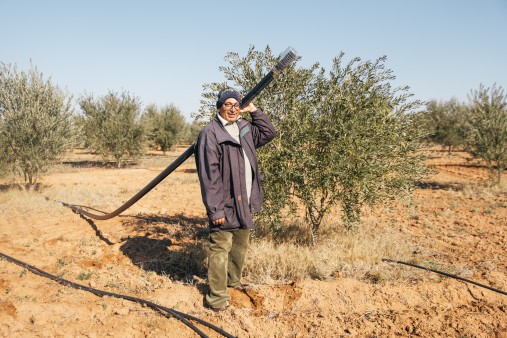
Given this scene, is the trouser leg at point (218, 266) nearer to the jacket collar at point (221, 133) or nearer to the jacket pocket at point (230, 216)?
the jacket pocket at point (230, 216)

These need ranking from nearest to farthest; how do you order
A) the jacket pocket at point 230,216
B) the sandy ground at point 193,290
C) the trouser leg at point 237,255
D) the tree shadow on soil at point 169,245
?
1. the sandy ground at point 193,290
2. the jacket pocket at point 230,216
3. the trouser leg at point 237,255
4. the tree shadow on soil at point 169,245

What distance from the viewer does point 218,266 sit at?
3947 millimetres

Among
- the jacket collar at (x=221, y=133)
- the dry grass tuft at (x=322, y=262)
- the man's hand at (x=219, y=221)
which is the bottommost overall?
the dry grass tuft at (x=322, y=262)

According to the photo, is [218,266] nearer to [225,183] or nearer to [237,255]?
[237,255]

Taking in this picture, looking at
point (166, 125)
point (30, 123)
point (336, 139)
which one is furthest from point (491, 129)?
point (166, 125)

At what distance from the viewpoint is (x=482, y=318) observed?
151 inches

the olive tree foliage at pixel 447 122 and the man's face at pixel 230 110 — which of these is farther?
the olive tree foliage at pixel 447 122

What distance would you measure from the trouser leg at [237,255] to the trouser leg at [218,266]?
0.19 metres

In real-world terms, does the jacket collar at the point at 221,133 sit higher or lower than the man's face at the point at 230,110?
lower

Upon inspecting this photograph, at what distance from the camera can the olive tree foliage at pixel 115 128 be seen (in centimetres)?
2200

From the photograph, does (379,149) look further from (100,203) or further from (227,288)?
(100,203)

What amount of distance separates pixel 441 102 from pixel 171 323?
30675 millimetres

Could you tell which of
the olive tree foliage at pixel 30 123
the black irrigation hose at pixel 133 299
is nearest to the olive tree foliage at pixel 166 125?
the olive tree foliage at pixel 30 123

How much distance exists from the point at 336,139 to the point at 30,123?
10.9 metres
